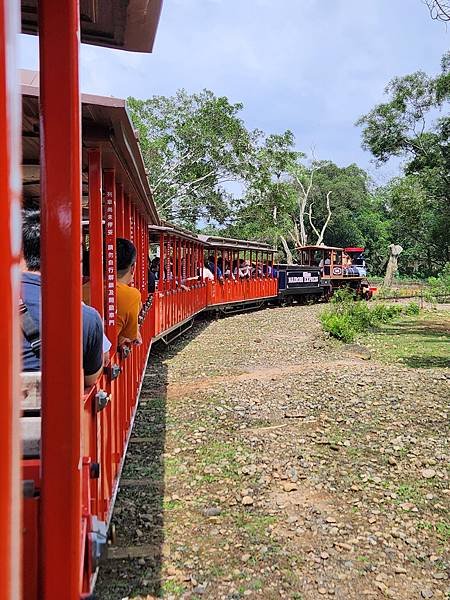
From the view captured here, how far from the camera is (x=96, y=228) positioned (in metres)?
3.58

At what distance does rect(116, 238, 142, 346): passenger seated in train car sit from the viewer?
4316mm

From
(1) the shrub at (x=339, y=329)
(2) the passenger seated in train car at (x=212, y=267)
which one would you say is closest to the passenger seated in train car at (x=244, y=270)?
(2) the passenger seated in train car at (x=212, y=267)

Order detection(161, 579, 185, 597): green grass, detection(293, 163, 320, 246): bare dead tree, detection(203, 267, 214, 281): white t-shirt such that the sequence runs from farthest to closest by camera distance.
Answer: detection(293, 163, 320, 246): bare dead tree < detection(203, 267, 214, 281): white t-shirt < detection(161, 579, 185, 597): green grass

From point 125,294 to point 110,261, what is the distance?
0.36m

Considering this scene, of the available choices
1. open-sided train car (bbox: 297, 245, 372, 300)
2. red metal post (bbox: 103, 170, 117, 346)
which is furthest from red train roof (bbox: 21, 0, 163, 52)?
open-sided train car (bbox: 297, 245, 372, 300)

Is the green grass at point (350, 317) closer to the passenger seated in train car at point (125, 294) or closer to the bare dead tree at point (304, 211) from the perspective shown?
the passenger seated in train car at point (125, 294)

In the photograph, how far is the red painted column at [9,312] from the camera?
26.6 inches

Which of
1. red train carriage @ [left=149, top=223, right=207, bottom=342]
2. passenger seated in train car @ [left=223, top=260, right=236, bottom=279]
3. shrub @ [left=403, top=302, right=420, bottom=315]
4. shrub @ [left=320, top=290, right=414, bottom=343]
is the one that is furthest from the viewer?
shrub @ [left=403, top=302, right=420, bottom=315]

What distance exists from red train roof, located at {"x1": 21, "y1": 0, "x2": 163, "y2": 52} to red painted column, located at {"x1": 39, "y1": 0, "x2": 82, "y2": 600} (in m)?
0.64

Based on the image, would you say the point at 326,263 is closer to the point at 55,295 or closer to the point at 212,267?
the point at 212,267

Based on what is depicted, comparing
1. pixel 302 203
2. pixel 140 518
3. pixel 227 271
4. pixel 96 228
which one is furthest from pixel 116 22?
pixel 302 203

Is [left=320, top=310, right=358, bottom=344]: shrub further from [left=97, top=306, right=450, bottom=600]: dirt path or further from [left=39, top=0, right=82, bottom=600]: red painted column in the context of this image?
[left=39, top=0, right=82, bottom=600]: red painted column

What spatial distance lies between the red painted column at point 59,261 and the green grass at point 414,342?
35.2 ft

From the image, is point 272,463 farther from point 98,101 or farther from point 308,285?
point 308,285
